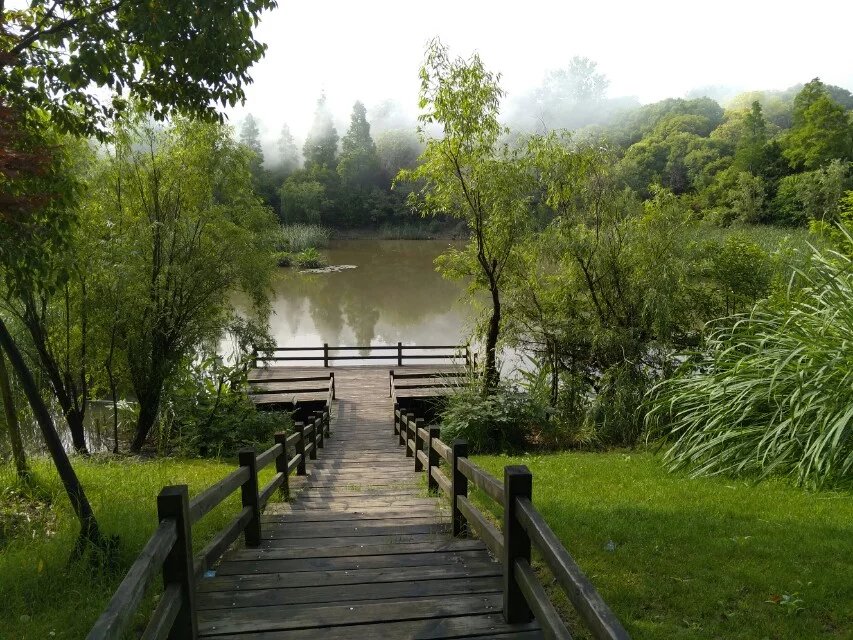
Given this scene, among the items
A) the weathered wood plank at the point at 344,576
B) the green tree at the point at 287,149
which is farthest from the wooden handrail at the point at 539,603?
the green tree at the point at 287,149

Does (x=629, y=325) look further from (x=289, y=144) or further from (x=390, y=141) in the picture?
(x=289, y=144)

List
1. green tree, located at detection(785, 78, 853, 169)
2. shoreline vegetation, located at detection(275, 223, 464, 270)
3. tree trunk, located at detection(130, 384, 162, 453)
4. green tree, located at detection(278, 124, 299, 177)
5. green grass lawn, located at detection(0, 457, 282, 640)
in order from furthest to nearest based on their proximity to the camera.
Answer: green tree, located at detection(278, 124, 299, 177), shoreline vegetation, located at detection(275, 223, 464, 270), green tree, located at detection(785, 78, 853, 169), tree trunk, located at detection(130, 384, 162, 453), green grass lawn, located at detection(0, 457, 282, 640)

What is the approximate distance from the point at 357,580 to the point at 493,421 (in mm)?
6835

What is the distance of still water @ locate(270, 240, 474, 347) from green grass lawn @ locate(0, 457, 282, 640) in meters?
9.65

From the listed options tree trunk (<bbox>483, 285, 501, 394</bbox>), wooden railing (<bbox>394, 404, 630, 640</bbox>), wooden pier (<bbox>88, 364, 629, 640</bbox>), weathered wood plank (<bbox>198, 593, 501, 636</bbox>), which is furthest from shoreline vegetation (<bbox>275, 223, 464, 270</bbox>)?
weathered wood plank (<bbox>198, 593, 501, 636</bbox>)

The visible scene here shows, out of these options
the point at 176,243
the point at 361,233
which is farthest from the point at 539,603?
the point at 361,233

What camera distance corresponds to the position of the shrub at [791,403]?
5.30 m

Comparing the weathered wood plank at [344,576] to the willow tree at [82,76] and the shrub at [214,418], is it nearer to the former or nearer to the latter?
the willow tree at [82,76]

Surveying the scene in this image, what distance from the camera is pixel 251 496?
155 inches

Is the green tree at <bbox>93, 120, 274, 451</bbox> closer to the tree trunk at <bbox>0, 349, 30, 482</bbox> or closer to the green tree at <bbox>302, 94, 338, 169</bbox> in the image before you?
the tree trunk at <bbox>0, 349, 30, 482</bbox>

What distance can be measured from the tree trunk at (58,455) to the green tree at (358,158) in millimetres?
64558

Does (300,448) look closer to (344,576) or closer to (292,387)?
(344,576)

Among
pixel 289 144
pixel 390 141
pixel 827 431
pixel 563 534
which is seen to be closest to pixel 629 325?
pixel 827 431

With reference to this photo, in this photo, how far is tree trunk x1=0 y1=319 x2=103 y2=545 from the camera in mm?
3706
